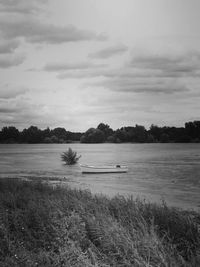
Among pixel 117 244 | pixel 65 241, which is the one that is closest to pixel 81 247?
pixel 65 241

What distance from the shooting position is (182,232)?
11.3 meters

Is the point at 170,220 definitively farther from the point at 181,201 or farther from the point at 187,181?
the point at 187,181

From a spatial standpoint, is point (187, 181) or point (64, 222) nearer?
point (64, 222)

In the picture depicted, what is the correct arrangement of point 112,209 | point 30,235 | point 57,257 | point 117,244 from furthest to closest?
point 112,209, point 30,235, point 117,244, point 57,257

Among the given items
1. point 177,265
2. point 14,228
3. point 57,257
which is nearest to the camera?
point 177,265

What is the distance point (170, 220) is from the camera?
41.1 feet

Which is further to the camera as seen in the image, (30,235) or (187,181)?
(187,181)

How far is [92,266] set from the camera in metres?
7.98

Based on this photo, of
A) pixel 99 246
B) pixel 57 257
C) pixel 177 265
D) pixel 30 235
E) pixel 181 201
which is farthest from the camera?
pixel 181 201

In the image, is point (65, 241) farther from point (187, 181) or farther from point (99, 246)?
point (187, 181)

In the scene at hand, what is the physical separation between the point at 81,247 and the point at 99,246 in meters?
0.51

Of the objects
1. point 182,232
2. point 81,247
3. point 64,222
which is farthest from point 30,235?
point 182,232

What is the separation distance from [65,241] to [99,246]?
0.95 meters

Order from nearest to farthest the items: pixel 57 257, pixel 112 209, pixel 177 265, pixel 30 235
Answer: pixel 177 265 → pixel 57 257 → pixel 30 235 → pixel 112 209
